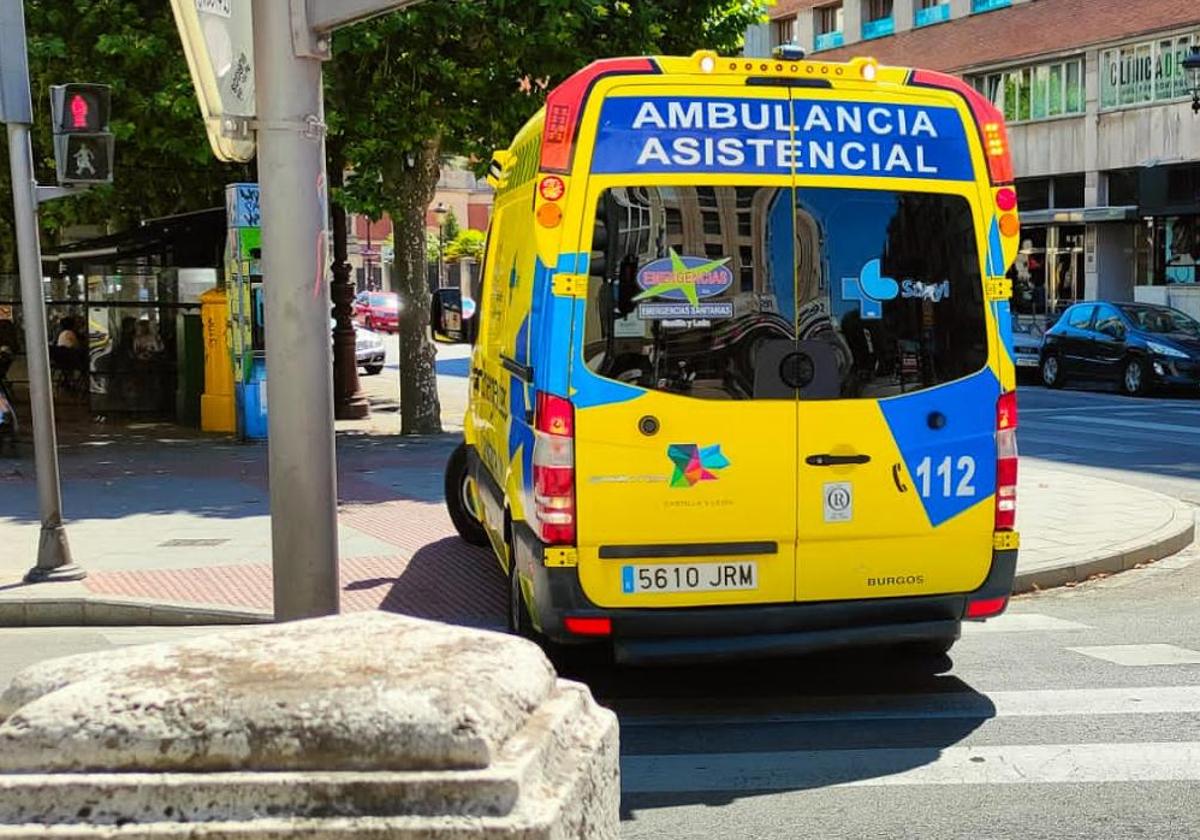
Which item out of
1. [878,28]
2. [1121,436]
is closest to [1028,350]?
[1121,436]

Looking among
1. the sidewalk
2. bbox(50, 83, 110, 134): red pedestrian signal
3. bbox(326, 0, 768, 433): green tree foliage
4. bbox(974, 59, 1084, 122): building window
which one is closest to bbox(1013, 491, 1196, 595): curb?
the sidewalk

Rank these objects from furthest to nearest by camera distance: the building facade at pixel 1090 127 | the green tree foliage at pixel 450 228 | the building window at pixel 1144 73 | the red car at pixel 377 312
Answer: the green tree foliage at pixel 450 228 < the red car at pixel 377 312 < the building facade at pixel 1090 127 < the building window at pixel 1144 73

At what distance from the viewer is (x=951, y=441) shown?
5648 millimetres

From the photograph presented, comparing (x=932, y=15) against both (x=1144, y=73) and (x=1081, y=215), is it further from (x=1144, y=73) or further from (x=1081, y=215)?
(x=1081, y=215)

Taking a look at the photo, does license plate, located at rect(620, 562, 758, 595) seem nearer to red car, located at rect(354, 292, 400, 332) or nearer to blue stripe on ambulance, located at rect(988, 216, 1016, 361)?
blue stripe on ambulance, located at rect(988, 216, 1016, 361)

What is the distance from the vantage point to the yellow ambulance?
5387 millimetres

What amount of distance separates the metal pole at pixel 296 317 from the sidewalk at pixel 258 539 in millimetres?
3011

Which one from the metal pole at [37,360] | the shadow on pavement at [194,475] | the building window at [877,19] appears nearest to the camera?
the metal pole at [37,360]

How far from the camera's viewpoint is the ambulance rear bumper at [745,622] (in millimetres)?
5438

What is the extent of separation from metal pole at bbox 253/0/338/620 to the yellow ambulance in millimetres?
1056

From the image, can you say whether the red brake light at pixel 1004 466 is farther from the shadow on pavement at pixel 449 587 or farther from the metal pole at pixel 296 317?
the shadow on pavement at pixel 449 587

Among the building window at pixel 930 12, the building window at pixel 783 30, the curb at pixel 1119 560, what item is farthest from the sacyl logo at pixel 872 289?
the building window at pixel 783 30

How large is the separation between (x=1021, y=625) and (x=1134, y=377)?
17.3 metres

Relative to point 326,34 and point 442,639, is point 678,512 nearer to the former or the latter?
point 326,34
